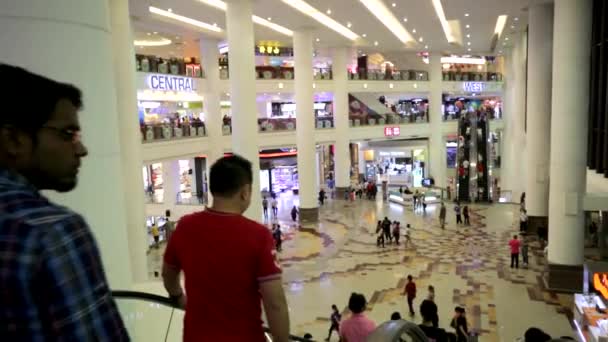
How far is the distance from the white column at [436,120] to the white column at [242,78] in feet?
63.3

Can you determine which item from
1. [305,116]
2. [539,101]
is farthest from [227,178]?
[305,116]

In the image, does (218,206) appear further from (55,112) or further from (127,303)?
(127,303)

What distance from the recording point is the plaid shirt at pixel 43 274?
882 mm

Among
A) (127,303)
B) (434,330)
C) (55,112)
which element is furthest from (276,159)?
(55,112)

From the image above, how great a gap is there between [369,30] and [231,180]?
2299cm

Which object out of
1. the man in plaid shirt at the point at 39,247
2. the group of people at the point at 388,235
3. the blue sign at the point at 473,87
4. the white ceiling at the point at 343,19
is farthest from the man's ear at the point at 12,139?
the blue sign at the point at 473,87

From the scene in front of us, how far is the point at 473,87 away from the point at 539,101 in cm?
1836

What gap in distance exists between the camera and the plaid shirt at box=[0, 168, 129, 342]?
0.88 meters

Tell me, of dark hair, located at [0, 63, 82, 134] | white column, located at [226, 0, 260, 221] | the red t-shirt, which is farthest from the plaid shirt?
white column, located at [226, 0, 260, 221]

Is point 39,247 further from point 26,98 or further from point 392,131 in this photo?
point 392,131

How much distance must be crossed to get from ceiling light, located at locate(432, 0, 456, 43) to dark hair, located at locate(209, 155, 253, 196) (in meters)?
17.5

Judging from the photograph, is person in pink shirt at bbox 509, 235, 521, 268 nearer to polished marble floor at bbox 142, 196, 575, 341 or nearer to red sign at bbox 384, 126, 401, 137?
polished marble floor at bbox 142, 196, 575, 341

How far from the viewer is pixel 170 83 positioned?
63.3 ft

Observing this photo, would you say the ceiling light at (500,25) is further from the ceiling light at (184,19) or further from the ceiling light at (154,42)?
the ceiling light at (154,42)
